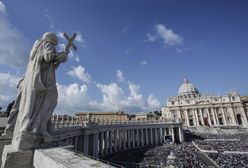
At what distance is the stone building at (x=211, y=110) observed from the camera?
99188mm

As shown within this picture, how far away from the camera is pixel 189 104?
109250mm

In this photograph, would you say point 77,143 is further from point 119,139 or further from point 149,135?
point 149,135

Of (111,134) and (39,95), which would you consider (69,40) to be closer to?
(39,95)

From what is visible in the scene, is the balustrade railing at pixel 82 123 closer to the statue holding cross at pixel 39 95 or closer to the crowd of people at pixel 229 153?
the statue holding cross at pixel 39 95

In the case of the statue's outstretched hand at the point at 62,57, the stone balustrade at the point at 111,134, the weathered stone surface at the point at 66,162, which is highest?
the statue's outstretched hand at the point at 62,57

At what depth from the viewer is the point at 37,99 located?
6.04 meters

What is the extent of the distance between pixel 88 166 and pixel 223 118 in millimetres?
118966

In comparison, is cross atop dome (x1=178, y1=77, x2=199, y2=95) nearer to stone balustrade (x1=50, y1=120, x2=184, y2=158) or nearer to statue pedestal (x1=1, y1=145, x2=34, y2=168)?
stone balustrade (x1=50, y1=120, x2=184, y2=158)

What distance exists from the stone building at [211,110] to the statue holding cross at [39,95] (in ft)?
330

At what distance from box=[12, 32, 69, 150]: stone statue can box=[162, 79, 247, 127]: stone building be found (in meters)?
A: 101

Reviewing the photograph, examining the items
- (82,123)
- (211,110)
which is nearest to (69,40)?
(82,123)

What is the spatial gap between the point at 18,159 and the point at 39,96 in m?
2.23

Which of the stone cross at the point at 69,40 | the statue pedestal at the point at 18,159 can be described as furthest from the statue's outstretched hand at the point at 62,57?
the statue pedestal at the point at 18,159

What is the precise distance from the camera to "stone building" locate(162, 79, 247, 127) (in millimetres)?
99188
